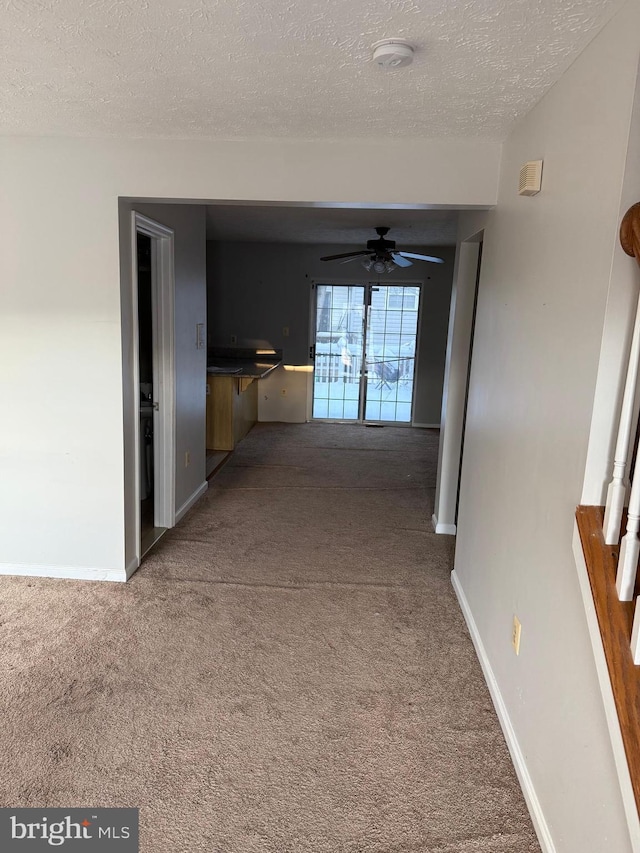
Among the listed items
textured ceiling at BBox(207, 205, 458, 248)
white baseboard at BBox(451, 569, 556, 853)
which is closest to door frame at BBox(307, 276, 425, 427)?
textured ceiling at BBox(207, 205, 458, 248)

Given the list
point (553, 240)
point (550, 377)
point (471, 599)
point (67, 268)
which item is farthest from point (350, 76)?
point (471, 599)

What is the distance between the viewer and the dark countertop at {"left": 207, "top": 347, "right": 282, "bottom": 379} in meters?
6.61

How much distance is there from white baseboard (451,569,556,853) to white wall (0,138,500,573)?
1.90m

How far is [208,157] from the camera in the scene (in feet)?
8.80

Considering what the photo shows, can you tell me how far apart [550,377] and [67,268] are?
92.5 inches

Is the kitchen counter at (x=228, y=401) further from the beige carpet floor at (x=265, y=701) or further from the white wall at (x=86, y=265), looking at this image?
the white wall at (x=86, y=265)

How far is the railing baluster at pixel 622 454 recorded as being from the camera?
1295 millimetres

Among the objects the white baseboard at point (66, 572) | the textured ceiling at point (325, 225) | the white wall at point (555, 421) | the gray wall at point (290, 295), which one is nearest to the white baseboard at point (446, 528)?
the white wall at point (555, 421)

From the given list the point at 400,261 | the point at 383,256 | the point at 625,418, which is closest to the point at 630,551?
the point at 625,418

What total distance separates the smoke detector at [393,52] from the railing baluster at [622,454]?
1024 millimetres

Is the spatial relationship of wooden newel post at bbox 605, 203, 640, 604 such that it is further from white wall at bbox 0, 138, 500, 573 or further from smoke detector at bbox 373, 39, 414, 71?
white wall at bbox 0, 138, 500, 573

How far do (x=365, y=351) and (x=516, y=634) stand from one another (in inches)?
234

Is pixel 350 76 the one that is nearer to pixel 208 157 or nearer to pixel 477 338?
pixel 208 157

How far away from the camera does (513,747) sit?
1956 millimetres
